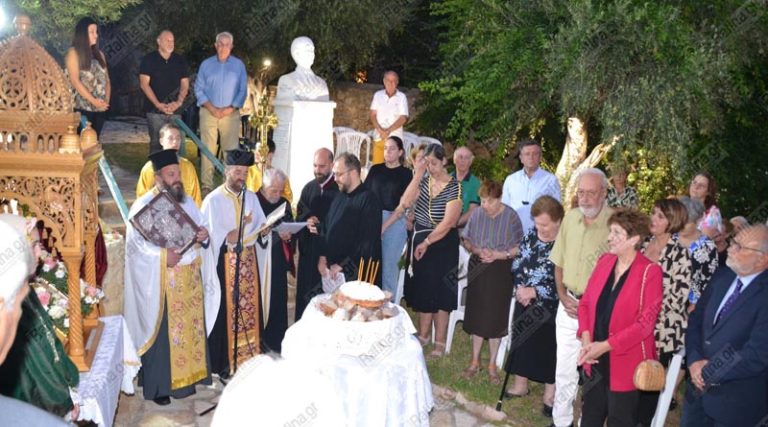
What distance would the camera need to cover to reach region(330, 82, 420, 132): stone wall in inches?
647

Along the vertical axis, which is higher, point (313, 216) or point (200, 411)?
point (313, 216)

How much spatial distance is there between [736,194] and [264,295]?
19.3 ft

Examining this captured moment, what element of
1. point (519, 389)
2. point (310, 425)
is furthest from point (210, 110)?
point (310, 425)

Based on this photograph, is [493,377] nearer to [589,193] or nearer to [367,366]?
[589,193]

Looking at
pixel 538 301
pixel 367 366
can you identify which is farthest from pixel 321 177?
pixel 367 366

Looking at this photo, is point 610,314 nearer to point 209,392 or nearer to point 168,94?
point 209,392

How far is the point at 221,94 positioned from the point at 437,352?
15.3 feet

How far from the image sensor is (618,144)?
31.1ft

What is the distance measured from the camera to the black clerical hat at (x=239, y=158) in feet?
25.0

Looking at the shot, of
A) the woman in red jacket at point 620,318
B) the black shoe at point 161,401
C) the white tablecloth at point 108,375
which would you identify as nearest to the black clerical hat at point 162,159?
the white tablecloth at point 108,375

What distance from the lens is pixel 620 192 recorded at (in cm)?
955

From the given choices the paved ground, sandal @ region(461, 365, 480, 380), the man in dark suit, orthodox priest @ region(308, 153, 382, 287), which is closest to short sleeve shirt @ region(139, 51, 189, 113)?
orthodox priest @ region(308, 153, 382, 287)

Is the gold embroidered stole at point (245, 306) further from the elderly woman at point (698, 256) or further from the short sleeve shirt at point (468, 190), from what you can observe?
the elderly woman at point (698, 256)

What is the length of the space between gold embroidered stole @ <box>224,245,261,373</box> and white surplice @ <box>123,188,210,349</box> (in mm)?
565
